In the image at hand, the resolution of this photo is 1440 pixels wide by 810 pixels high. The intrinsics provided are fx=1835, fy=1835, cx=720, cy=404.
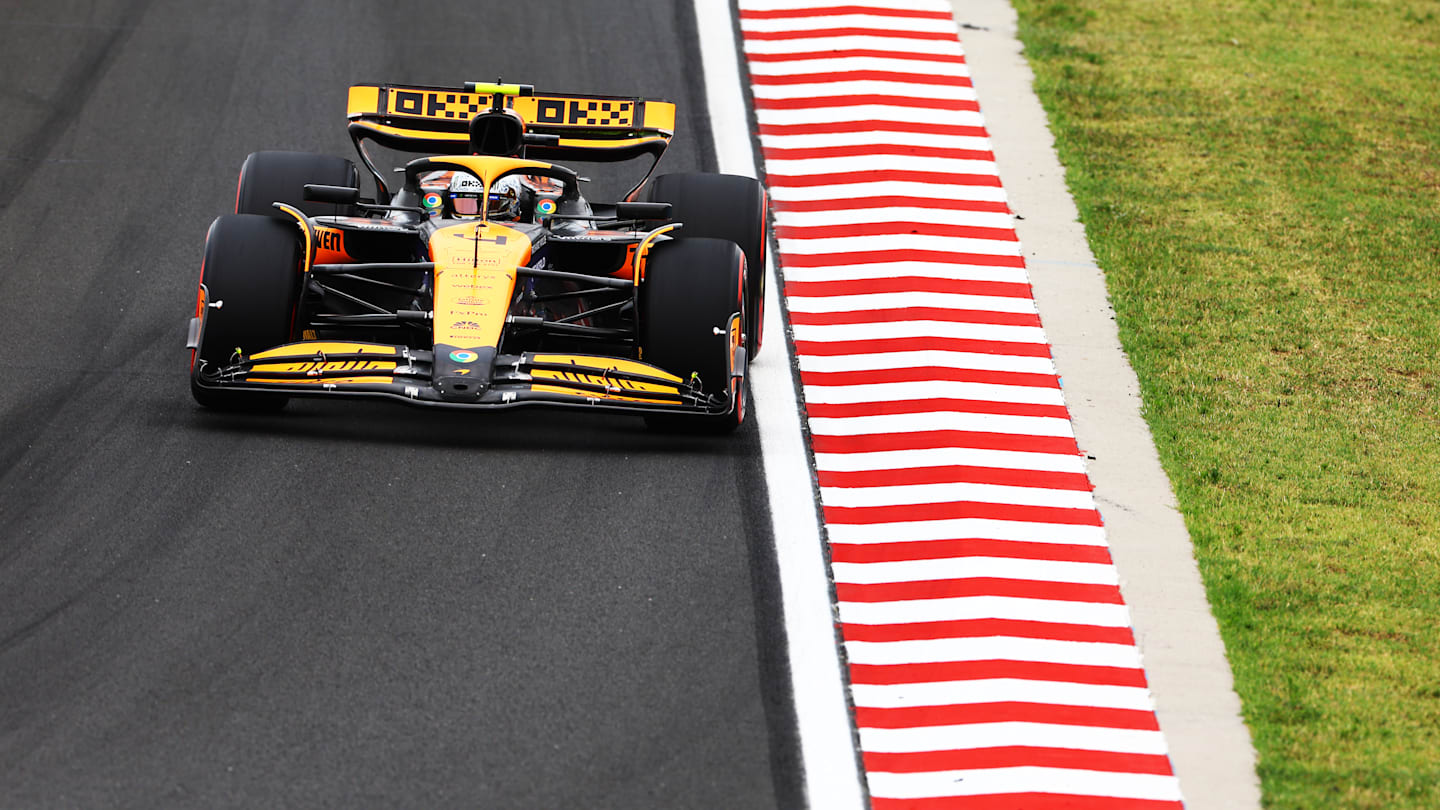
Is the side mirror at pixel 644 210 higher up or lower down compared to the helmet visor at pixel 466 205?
lower down

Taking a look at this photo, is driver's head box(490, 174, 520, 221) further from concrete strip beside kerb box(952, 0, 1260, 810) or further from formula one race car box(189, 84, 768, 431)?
concrete strip beside kerb box(952, 0, 1260, 810)

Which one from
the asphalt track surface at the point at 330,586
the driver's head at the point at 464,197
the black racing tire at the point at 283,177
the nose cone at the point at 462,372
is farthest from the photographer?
the black racing tire at the point at 283,177

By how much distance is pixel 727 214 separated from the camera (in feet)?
38.1

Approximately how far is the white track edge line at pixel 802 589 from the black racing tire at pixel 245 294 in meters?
2.87

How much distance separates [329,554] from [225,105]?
23.2ft

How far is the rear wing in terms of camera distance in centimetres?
1209

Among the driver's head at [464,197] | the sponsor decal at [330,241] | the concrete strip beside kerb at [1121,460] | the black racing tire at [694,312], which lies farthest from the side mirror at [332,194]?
the concrete strip beside kerb at [1121,460]

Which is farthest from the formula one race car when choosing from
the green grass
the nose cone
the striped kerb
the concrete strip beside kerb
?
the green grass

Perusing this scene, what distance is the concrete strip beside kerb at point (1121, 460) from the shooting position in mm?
8374

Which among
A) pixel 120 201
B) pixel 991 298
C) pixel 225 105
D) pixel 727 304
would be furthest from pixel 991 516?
pixel 225 105

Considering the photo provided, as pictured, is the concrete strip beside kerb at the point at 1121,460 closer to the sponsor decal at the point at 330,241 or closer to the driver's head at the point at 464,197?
the driver's head at the point at 464,197

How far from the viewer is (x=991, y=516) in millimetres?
10281

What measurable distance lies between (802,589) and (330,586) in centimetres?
238

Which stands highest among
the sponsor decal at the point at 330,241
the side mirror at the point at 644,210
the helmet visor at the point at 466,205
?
the helmet visor at the point at 466,205
